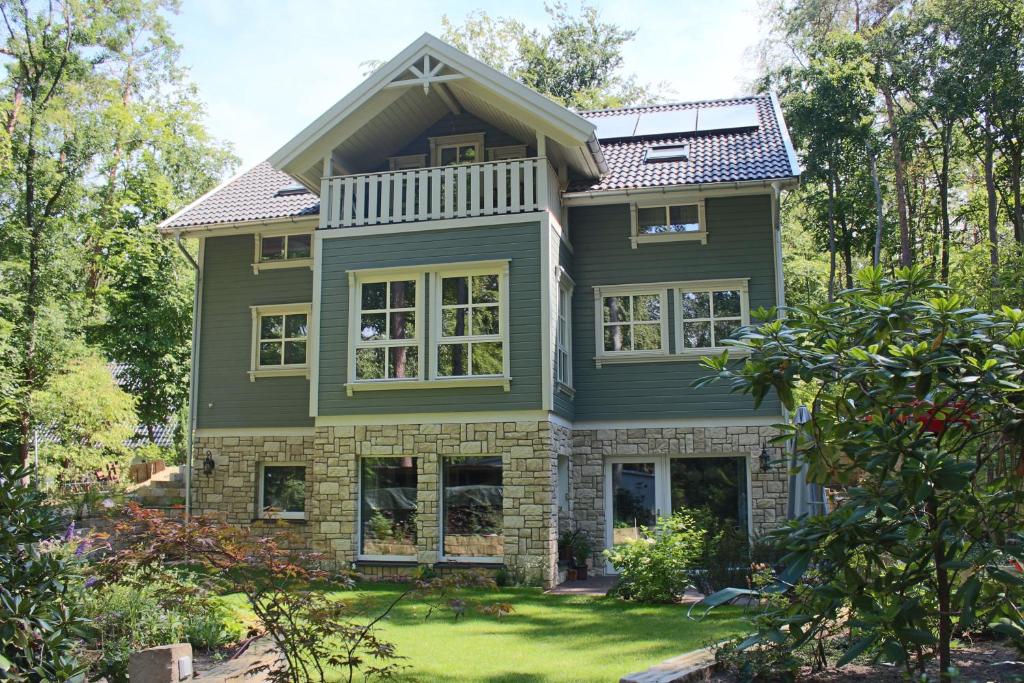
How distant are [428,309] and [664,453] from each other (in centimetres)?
458

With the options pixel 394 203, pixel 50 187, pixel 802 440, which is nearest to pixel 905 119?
pixel 394 203

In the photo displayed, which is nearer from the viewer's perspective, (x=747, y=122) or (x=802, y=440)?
(x=802, y=440)

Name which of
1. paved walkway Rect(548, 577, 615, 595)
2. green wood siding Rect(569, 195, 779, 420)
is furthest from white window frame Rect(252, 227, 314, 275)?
paved walkway Rect(548, 577, 615, 595)

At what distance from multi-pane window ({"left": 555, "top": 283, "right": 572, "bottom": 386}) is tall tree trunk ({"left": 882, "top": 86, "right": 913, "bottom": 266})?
1135cm

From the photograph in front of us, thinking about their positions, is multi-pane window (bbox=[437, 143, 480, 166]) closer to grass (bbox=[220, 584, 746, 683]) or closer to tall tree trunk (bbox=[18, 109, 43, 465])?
grass (bbox=[220, 584, 746, 683])

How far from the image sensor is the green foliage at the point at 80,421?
66.2 ft

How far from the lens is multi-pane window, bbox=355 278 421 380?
559 inches

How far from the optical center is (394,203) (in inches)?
572

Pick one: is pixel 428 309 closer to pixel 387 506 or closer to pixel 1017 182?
pixel 387 506

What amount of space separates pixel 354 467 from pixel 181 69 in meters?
20.2

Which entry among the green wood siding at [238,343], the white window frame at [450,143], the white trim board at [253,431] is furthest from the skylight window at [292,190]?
the white trim board at [253,431]

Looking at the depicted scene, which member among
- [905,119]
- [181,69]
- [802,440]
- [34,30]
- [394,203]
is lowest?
[802,440]

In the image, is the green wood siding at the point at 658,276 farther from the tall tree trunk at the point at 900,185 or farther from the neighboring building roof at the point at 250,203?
the tall tree trunk at the point at 900,185

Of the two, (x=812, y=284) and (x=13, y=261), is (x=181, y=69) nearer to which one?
(x=13, y=261)
